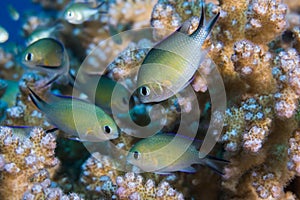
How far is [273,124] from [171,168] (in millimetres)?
Result: 640

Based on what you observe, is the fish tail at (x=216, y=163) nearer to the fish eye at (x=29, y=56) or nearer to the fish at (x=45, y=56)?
the fish at (x=45, y=56)

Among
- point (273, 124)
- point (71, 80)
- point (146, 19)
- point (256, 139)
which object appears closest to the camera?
point (256, 139)

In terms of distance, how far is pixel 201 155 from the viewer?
198 cm

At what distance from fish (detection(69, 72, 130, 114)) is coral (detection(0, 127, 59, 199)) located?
504 mm

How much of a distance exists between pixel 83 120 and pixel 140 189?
591 millimetres

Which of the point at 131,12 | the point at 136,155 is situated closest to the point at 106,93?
the point at 136,155

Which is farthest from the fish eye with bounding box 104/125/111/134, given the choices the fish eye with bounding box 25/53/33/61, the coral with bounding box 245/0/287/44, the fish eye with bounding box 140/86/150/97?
the fish eye with bounding box 25/53/33/61

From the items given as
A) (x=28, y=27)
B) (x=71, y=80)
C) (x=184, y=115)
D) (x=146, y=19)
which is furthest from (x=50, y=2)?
(x=184, y=115)

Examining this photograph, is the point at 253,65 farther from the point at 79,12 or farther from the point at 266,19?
the point at 79,12

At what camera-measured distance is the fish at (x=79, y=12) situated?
4164mm

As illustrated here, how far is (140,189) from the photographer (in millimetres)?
1849

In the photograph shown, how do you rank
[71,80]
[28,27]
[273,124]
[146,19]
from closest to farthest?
[273,124] → [71,80] → [146,19] → [28,27]

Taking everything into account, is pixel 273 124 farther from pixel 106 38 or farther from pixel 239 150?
pixel 106 38

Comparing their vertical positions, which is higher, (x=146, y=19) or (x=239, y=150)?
(x=146, y=19)
